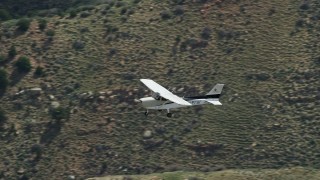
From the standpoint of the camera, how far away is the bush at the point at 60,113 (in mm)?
111125

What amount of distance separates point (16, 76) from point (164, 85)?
64.1 ft

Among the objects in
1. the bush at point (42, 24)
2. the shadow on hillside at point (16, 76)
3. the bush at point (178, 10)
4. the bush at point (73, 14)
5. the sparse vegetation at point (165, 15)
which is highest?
the bush at point (178, 10)

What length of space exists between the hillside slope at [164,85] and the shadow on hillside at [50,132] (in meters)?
0.13

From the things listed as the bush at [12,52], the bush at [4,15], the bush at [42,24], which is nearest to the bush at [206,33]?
the bush at [42,24]

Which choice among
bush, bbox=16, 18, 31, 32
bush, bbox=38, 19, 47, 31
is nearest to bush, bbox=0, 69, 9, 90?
bush, bbox=16, 18, 31, 32

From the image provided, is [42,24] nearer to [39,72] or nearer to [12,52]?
[12,52]

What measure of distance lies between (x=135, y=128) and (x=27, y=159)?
13.1 m

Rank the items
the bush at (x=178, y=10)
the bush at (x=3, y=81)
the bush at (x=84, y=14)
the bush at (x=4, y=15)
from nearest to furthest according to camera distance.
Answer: the bush at (x=3, y=81), the bush at (x=178, y=10), the bush at (x=84, y=14), the bush at (x=4, y=15)

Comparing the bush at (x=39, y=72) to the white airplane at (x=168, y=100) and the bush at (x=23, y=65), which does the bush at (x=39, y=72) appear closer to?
the bush at (x=23, y=65)

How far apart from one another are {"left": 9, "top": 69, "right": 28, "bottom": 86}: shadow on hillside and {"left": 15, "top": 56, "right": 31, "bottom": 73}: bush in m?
0.44

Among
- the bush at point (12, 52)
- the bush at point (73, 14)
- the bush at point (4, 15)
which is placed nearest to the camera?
the bush at point (12, 52)

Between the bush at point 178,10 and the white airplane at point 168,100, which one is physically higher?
the white airplane at point 168,100

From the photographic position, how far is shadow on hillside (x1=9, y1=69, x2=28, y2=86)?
385 feet

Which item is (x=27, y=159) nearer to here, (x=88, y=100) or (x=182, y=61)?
(x=88, y=100)
